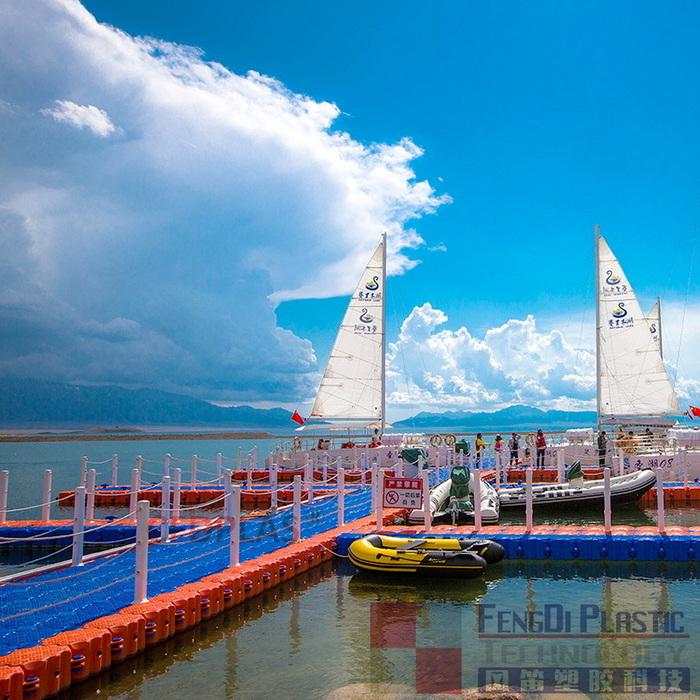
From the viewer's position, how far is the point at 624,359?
41.5 meters

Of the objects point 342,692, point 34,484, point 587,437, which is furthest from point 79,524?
point 34,484

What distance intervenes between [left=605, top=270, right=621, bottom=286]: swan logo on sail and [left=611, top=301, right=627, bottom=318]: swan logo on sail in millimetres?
Result: 1429

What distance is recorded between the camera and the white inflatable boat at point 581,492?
23.7m

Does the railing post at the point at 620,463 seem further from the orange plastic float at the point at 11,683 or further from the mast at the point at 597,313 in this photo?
the orange plastic float at the point at 11,683

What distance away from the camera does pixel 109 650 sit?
9023 millimetres

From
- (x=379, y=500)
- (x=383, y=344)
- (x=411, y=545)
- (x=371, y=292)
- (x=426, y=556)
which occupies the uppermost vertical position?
(x=371, y=292)

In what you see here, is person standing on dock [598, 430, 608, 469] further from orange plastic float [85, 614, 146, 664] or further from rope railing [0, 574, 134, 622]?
orange plastic float [85, 614, 146, 664]

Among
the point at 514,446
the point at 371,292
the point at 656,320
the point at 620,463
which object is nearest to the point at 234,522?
the point at 620,463

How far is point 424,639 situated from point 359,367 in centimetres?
3173

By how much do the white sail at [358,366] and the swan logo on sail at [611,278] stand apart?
1459cm

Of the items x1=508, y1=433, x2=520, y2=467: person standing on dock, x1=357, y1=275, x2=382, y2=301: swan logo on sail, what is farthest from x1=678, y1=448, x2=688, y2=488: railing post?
x1=357, y1=275, x2=382, y2=301: swan logo on sail

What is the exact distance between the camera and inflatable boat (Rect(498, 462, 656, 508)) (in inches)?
933

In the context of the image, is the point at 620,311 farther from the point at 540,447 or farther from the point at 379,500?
the point at 379,500

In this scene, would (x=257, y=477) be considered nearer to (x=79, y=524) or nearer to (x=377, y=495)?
(x=377, y=495)
